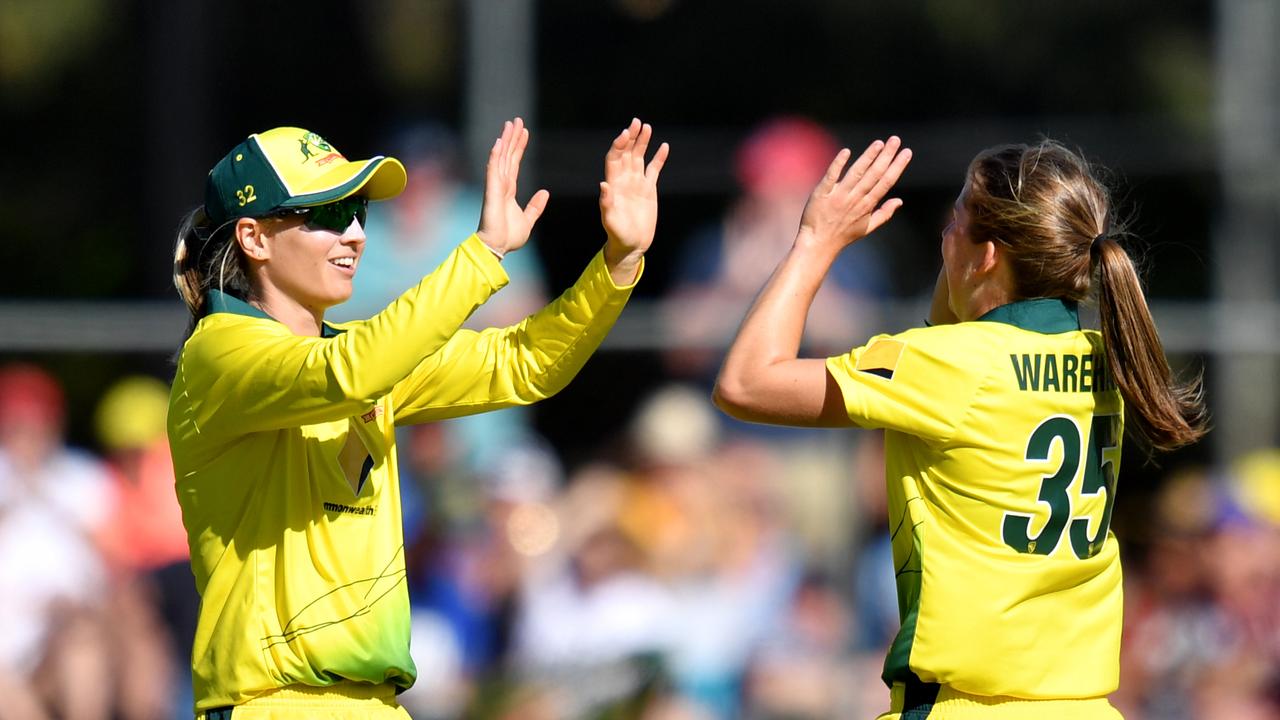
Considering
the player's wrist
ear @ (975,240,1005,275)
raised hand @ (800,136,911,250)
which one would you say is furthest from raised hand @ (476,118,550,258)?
ear @ (975,240,1005,275)

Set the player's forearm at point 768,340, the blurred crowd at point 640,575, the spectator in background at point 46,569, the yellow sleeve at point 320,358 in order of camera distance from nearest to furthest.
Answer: the yellow sleeve at point 320,358 < the player's forearm at point 768,340 < the blurred crowd at point 640,575 < the spectator in background at point 46,569

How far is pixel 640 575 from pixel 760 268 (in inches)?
68.8

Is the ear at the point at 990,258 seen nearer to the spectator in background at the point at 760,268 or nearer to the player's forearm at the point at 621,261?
the player's forearm at the point at 621,261

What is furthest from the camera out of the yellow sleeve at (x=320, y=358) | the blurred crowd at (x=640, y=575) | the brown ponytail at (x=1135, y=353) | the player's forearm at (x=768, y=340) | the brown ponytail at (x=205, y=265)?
the blurred crowd at (x=640, y=575)

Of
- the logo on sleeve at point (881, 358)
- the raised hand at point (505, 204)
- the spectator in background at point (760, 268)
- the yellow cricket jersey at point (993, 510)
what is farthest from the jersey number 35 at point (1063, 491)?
the spectator in background at point (760, 268)

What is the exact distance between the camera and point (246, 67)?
1059cm

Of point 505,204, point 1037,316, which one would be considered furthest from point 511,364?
point 1037,316

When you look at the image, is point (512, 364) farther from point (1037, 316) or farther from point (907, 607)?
point (1037, 316)

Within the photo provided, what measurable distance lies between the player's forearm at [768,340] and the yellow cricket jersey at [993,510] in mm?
107

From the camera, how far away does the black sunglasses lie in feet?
10.6

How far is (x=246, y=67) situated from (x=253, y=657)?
26.5 ft

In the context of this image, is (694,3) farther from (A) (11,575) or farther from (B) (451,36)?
(A) (11,575)

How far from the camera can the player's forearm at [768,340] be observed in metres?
3.16

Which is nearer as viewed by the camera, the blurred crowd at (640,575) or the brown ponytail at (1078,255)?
the brown ponytail at (1078,255)
